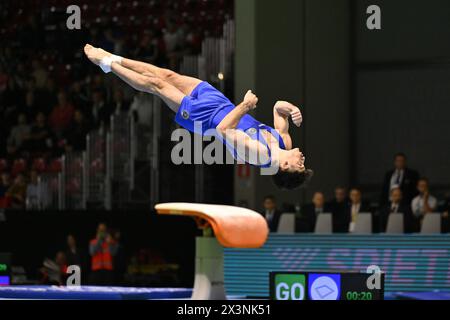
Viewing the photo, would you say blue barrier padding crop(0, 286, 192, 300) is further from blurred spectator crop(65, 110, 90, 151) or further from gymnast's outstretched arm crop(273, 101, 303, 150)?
blurred spectator crop(65, 110, 90, 151)

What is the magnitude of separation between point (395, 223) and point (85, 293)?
471 cm

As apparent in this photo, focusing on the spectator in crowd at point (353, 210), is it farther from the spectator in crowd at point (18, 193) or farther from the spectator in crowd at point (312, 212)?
the spectator in crowd at point (18, 193)

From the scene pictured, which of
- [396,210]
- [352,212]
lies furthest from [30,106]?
[396,210]

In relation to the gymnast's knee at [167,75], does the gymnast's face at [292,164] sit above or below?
below

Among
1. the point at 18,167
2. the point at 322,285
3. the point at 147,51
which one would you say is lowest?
the point at 322,285

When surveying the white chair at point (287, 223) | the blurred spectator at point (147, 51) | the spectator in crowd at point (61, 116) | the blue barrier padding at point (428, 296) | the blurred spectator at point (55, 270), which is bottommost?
the blurred spectator at point (55, 270)

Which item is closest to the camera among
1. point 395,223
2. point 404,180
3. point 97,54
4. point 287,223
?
point 97,54

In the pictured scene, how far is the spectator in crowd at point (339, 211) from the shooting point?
12.5 m

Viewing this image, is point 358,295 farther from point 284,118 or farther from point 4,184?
point 4,184

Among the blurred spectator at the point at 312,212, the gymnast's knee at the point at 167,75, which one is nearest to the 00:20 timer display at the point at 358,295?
the gymnast's knee at the point at 167,75

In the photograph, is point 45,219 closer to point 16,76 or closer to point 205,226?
point 16,76

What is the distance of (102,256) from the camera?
13914 millimetres

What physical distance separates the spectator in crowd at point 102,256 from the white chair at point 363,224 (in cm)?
379

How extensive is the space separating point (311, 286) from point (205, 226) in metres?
2.56
